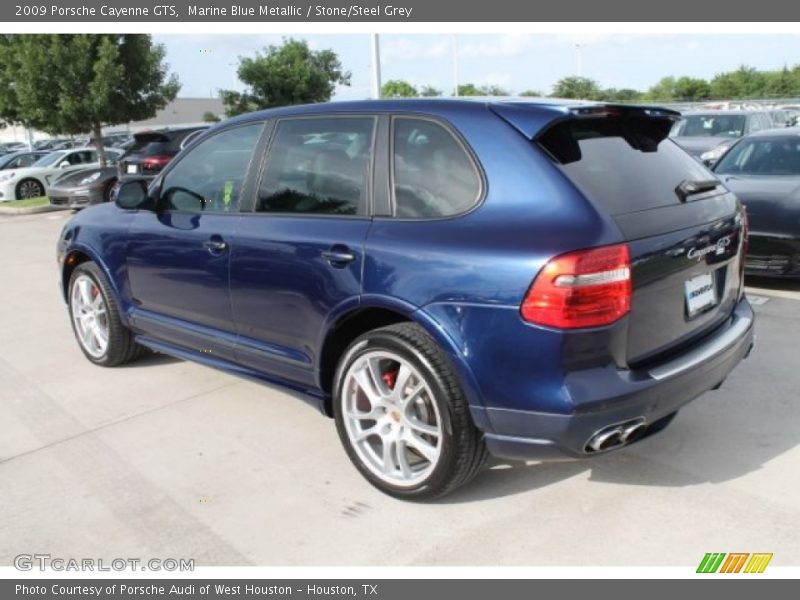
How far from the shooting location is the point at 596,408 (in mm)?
2660

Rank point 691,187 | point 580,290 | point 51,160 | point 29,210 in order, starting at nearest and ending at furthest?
point 580,290
point 691,187
point 29,210
point 51,160

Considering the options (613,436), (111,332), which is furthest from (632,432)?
(111,332)

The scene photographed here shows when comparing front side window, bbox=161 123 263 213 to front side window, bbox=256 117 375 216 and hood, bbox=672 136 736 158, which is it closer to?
front side window, bbox=256 117 375 216

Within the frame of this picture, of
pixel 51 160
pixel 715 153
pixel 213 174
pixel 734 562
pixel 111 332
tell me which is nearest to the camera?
pixel 734 562

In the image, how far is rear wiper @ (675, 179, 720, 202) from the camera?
315 centimetres

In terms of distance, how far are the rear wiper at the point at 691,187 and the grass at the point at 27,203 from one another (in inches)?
672

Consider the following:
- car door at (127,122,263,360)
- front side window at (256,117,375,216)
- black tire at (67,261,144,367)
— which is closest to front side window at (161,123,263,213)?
car door at (127,122,263,360)

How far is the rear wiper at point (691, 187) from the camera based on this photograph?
3.15 m

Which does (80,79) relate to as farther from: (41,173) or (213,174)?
(213,174)

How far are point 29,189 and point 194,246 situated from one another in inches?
708

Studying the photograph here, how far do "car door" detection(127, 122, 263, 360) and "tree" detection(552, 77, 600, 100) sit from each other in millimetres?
43690

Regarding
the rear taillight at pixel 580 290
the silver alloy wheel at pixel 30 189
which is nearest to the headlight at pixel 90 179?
the silver alloy wheel at pixel 30 189

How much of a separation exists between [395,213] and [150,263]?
76.3 inches

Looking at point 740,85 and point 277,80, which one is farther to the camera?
point 740,85
